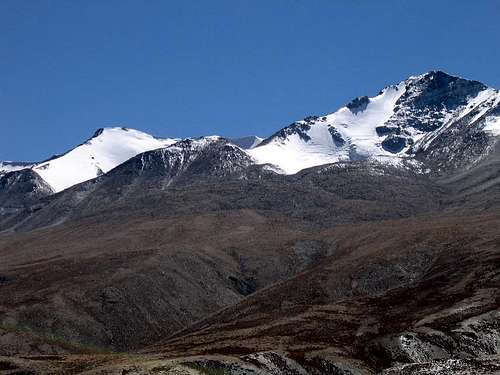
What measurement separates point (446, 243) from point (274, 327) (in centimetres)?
7619

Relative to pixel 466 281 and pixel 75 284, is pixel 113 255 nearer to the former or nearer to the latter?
pixel 75 284


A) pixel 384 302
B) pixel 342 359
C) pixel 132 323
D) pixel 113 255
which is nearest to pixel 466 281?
pixel 384 302

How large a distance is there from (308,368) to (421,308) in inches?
1515

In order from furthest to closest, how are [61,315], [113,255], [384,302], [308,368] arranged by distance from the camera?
[113,255], [61,315], [384,302], [308,368]

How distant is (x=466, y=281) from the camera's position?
121375 millimetres

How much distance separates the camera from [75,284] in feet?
519

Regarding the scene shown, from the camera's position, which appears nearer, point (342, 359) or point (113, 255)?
point (342, 359)

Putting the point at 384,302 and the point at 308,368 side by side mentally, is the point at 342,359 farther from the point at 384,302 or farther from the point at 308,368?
the point at 384,302

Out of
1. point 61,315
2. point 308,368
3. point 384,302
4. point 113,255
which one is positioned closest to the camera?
point 308,368

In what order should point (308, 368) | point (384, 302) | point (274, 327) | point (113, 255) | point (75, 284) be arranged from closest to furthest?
point (308, 368), point (274, 327), point (384, 302), point (75, 284), point (113, 255)

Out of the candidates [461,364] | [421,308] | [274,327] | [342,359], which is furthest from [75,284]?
[461,364]

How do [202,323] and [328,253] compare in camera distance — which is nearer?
[202,323]

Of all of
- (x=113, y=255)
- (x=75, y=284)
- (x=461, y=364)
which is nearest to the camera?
(x=461, y=364)

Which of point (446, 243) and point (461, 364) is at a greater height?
point (446, 243)
